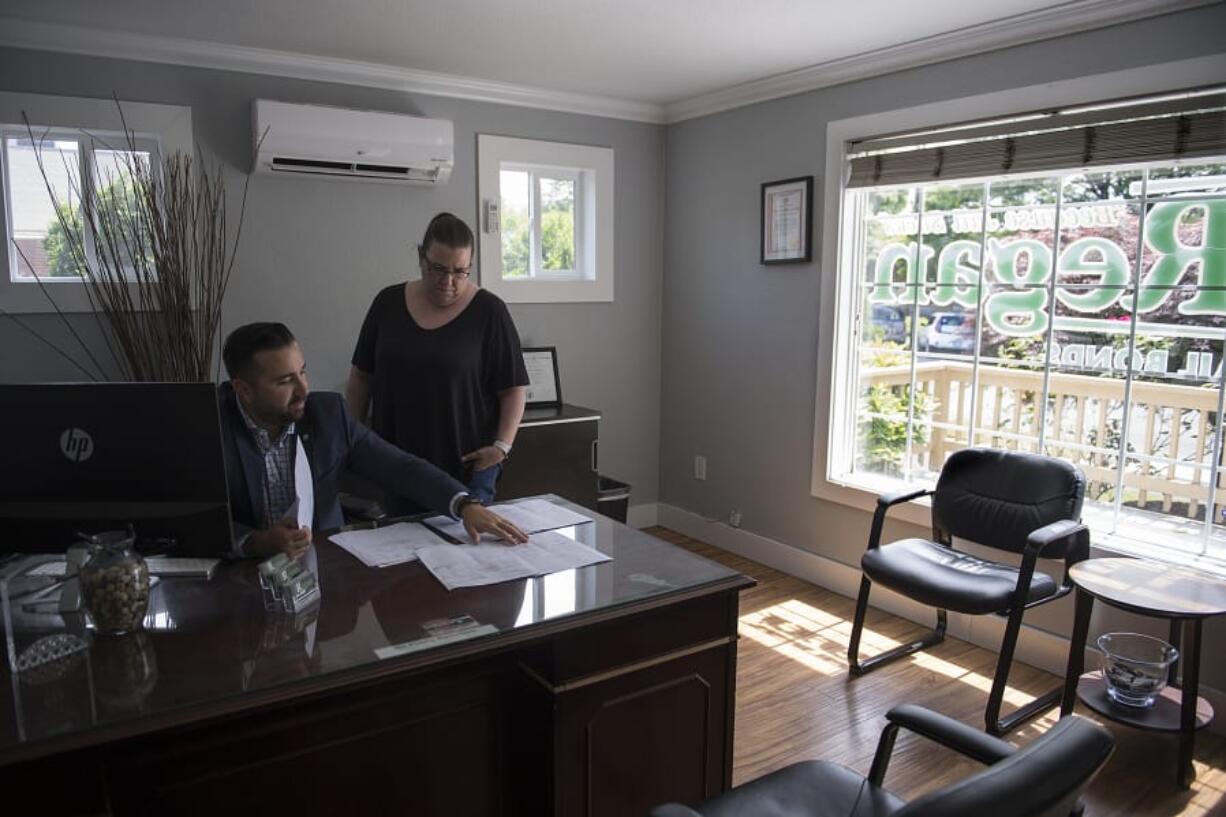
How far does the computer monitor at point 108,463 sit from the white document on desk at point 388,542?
1.11 ft

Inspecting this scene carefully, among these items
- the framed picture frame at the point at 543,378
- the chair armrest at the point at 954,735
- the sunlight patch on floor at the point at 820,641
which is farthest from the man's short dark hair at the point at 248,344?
the framed picture frame at the point at 543,378

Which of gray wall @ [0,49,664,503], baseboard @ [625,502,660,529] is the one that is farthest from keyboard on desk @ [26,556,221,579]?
baseboard @ [625,502,660,529]

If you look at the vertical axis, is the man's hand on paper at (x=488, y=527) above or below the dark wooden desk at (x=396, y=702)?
above

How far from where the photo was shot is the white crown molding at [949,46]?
8.77 ft

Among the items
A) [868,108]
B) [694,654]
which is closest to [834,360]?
[868,108]

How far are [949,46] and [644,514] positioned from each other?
9.38 feet

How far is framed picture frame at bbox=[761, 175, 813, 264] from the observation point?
381cm

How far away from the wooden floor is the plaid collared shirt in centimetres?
150

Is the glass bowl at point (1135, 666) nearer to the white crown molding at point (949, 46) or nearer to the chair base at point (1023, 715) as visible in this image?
the chair base at point (1023, 715)

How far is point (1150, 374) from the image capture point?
2.86 m

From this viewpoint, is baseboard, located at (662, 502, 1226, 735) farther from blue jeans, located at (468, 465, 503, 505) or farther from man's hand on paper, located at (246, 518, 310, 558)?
man's hand on paper, located at (246, 518, 310, 558)

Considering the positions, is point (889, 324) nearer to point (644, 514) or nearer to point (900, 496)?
point (900, 496)

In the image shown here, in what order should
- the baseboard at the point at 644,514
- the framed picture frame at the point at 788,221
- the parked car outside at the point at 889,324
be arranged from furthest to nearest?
1. the baseboard at the point at 644,514
2. the framed picture frame at the point at 788,221
3. the parked car outside at the point at 889,324

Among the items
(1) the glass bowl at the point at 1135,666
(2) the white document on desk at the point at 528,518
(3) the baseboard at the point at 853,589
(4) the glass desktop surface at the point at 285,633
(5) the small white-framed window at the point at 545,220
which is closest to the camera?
(4) the glass desktop surface at the point at 285,633
